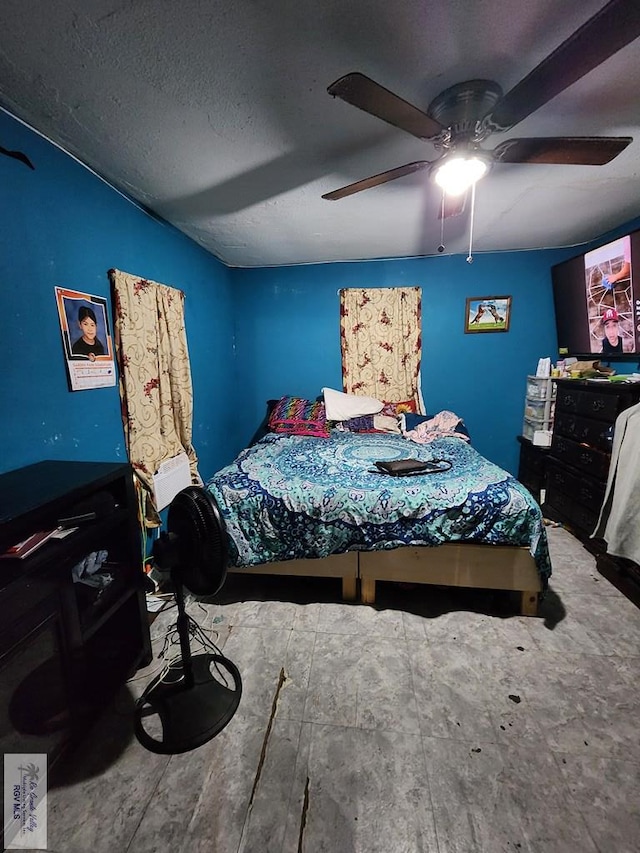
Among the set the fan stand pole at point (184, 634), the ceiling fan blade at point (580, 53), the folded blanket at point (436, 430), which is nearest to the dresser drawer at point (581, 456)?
the folded blanket at point (436, 430)

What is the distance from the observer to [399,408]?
11.6 feet

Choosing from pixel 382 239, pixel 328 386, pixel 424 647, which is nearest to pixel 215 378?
pixel 328 386

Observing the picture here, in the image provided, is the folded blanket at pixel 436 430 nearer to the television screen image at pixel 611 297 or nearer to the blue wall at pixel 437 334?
the blue wall at pixel 437 334

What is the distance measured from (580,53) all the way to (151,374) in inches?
90.4

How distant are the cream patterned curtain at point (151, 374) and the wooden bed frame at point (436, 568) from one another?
930 mm

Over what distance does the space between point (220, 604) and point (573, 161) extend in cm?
280

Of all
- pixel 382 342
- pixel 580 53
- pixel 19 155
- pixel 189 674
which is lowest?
pixel 189 674

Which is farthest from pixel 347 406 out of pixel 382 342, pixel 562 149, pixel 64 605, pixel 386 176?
pixel 64 605

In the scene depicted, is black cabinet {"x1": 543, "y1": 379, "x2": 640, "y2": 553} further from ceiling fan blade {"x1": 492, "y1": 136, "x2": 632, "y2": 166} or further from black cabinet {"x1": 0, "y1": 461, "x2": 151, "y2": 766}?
black cabinet {"x1": 0, "y1": 461, "x2": 151, "y2": 766}

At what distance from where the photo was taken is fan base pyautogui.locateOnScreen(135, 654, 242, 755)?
1.30 meters

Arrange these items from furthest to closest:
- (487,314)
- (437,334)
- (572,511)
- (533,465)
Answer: (437,334), (487,314), (533,465), (572,511)

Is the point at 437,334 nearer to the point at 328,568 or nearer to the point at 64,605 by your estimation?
the point at 328,568

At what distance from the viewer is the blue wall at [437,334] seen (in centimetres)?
342

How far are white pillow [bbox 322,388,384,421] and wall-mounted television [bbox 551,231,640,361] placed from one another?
1829 millimetres
